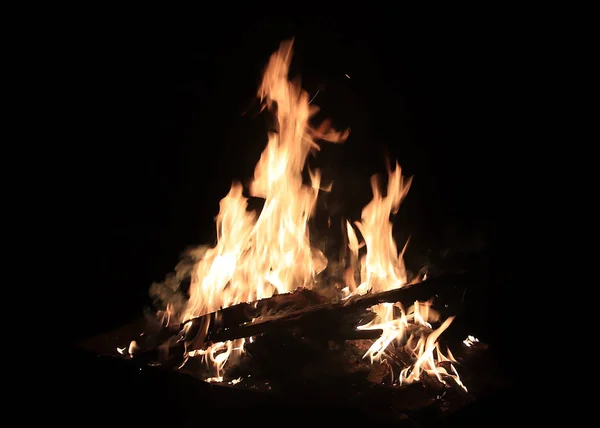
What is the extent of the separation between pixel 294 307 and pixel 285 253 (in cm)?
61

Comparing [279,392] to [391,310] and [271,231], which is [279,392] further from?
[271,231]

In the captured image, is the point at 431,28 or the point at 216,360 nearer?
the point at 216,360

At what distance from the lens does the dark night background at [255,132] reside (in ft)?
12.6

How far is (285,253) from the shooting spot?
3.51 meters

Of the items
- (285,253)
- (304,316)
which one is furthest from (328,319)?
(285,253)

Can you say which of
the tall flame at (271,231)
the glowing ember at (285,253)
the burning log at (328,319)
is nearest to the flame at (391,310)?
the glowing ember at (285,253)

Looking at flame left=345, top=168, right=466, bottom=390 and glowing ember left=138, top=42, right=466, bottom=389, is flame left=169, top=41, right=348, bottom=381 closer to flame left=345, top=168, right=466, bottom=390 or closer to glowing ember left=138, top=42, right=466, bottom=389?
glowing ember left=138, top=42, right=466, bottom=389

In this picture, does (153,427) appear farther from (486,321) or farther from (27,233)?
(486,321)

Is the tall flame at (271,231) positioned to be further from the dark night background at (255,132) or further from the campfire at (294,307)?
the dark night background at (255,132)

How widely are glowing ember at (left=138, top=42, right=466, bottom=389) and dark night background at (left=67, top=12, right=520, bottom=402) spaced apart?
1.38ft

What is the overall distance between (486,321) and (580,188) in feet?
4.81

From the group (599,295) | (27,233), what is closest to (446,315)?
(599,295)

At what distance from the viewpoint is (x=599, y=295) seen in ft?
13.4

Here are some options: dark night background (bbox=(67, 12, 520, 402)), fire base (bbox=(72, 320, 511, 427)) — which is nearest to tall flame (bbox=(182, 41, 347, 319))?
dark night background (bbox=(67, 12, 520, 402))
